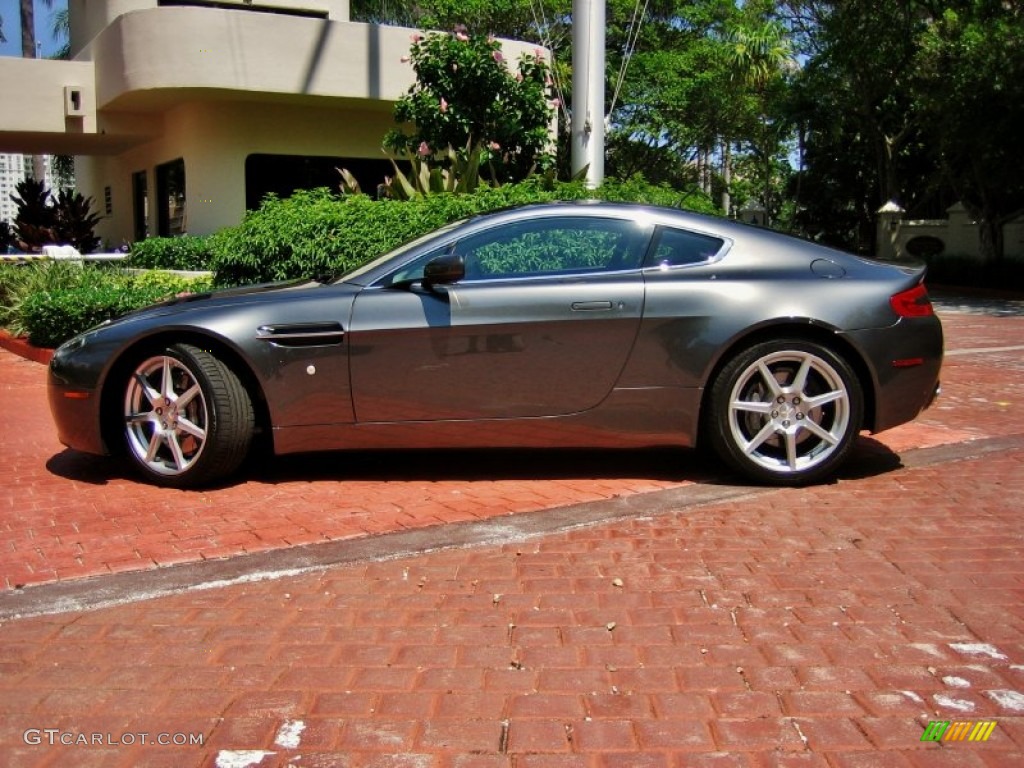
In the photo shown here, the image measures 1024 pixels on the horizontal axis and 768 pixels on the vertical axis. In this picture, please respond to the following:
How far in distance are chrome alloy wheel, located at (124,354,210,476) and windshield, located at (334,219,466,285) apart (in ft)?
3.10

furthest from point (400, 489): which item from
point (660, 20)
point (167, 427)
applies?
point (660, 20)

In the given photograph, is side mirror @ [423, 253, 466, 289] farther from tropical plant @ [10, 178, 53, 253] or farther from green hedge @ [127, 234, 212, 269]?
tropical plant @ [10, 178, 53, 253]

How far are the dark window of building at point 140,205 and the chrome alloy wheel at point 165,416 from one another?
15858 mm

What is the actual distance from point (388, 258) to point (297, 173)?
12630 mm

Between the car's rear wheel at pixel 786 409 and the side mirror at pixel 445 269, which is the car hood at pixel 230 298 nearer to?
the side mirror at pixel 445 269

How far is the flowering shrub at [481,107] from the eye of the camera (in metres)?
11.3

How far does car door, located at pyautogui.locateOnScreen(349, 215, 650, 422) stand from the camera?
4887 millimetres

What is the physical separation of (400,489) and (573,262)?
4.89ft

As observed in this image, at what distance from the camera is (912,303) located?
5.05 meters

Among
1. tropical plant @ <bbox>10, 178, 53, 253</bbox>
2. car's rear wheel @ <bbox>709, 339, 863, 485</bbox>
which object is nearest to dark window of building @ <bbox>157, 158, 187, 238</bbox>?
tropical plant @ <bbox>10, 178, 53, 253</bbox>

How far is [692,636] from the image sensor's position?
330 centimetres

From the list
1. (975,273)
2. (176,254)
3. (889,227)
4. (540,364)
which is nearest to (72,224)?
(176,254)

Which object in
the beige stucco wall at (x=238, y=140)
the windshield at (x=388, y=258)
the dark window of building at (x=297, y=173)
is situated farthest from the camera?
the dark window of building at (x=297, y=173)

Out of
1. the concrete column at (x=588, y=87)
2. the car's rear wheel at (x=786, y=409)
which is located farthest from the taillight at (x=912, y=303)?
the concrete column at (x=588, y=87)
